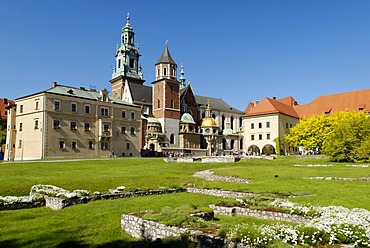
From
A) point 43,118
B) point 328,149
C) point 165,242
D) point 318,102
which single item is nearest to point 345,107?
point 318,102

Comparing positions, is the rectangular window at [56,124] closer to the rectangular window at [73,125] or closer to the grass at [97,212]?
the rectangular window at [73,125]

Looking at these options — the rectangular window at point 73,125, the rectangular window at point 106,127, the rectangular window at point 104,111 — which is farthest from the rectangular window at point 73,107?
the rectangular window at point 106,127

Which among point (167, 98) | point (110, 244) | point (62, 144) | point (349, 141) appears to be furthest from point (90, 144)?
point (110, 244)

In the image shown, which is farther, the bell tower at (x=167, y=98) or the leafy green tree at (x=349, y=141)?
the bell tower at (x=167, y=98)

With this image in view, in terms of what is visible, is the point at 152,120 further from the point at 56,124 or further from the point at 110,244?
the point at 110,244

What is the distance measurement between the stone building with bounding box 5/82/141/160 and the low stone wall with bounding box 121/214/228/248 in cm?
4308

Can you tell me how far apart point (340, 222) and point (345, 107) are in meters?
69.6

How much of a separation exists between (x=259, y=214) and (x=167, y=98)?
64.9 meters

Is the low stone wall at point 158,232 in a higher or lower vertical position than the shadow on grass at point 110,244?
higher

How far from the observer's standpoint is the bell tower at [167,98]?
247 feet

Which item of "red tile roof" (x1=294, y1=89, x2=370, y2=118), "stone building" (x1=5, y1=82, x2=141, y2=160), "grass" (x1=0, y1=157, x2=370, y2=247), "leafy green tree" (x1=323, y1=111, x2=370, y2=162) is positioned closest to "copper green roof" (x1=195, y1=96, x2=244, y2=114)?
"red tile roof" (x1=294, y1=89, x2=370, y2=118)

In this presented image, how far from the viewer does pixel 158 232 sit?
997 centimetres

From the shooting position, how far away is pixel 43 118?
5012cm

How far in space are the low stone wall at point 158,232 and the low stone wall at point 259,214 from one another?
14.1 feet
